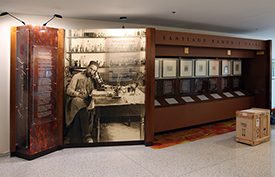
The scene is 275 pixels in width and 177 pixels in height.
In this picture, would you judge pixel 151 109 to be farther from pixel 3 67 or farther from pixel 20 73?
pixel 3 67

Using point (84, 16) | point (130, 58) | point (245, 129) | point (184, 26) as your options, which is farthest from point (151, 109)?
point (184, 26)

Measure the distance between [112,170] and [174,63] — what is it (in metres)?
3.49

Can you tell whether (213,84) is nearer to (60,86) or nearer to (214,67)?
(214,67)

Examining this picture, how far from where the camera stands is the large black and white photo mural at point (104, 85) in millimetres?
4664

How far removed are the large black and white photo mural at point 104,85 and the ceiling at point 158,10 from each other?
0.43m

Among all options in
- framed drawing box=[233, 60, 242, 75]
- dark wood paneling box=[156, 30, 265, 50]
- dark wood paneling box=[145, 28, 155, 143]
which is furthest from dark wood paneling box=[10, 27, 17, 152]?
framed drawing box=[233, 60, 242, 75]

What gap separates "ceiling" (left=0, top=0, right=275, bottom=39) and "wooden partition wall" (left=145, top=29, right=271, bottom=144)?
1.52 feet

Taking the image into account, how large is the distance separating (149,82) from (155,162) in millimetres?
1612

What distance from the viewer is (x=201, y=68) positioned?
6.76 m

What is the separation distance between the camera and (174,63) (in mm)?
6215

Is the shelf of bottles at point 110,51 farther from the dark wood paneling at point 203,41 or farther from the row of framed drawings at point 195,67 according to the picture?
the row of framed drawings at point 195,67

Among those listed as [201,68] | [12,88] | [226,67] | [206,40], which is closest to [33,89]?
[12,88]

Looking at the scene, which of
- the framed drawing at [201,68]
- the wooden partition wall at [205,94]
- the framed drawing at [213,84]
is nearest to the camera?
the wooden partition wall at [205,94]

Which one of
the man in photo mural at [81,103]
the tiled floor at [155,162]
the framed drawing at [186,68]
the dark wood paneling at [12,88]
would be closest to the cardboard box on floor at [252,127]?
the tiled floor at [155,162]
